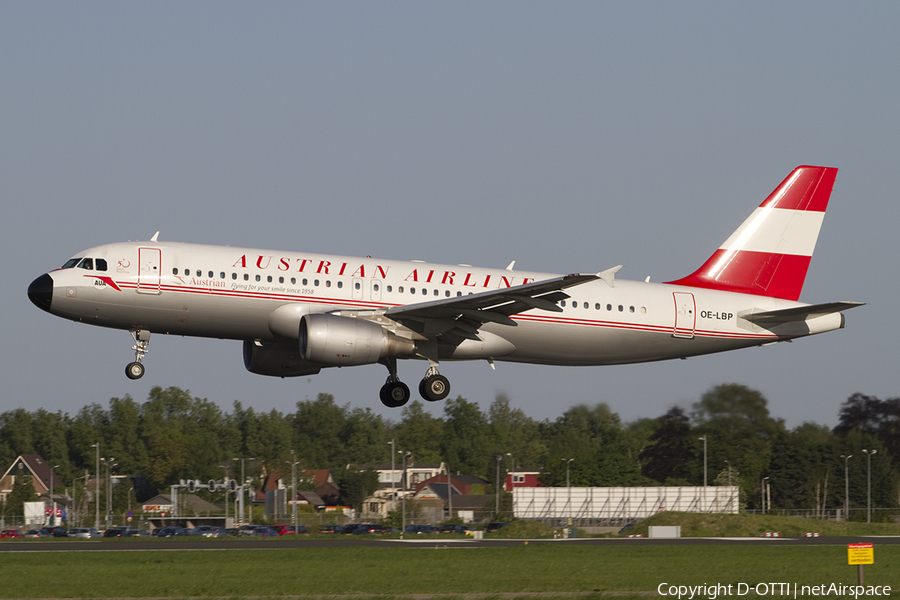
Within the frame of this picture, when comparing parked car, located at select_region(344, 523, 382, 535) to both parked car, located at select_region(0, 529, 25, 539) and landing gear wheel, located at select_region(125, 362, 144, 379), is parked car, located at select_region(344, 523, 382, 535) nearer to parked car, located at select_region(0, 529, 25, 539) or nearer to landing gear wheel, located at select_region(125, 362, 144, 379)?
parked car, located at select_region(0, 529, 25, 539)

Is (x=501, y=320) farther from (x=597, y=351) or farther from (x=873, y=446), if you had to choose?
(x=873, y=446)

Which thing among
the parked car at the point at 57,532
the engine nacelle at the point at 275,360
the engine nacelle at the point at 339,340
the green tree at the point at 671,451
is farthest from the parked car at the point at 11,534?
the green tree at the point at 671,451

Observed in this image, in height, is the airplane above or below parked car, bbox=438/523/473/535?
above

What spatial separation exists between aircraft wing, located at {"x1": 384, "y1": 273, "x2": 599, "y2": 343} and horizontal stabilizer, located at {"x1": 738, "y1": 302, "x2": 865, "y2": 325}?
815cm

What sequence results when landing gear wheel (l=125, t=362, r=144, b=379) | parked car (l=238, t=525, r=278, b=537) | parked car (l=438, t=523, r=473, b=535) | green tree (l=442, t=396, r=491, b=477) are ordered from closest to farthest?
landing gear wheel (l=125, t=362, r=144, b=379) → parked car (l=238, t=525, r=278, b=537) → parked car (l=438, t=523, r=473, b=535) → green tree (l=442, t=396, r=491, b=477)

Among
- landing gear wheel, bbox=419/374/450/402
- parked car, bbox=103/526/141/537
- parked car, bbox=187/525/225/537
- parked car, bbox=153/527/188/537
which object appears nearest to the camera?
landing gear wheel, bbox=419/374/450/402

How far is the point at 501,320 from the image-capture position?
35.8m

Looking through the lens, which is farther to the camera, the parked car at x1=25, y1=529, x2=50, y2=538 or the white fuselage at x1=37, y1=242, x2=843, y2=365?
the parked car at x1=25, y1=529, x2=50, y2=538

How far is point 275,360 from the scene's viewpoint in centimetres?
3797

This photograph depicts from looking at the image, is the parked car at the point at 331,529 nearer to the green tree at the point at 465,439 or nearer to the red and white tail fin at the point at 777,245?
the red and white tail fin at the point at 777,245

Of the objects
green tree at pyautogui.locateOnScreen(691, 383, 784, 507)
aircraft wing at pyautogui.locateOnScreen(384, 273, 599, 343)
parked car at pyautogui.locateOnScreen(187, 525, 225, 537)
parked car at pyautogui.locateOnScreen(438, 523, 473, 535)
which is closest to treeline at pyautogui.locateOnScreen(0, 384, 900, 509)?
green tree at pyautogui.locateOnScreen(691, 383, 784, 507)

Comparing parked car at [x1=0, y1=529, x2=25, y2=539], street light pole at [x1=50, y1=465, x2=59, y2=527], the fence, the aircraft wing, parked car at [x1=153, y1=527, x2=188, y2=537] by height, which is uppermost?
the aircraft wing

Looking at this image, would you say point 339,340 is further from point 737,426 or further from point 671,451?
point 671,451

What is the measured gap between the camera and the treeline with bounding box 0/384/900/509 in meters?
81.4
